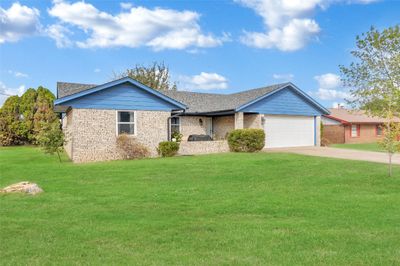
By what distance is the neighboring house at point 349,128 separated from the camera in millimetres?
35781

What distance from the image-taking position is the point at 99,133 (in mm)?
19031

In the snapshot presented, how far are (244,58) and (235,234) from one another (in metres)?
17.2

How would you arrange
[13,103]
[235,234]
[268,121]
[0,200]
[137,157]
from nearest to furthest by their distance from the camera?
1. [235,234]
2. [0,200]
3. [137,157]
4. [268,121]
5. [13,103]

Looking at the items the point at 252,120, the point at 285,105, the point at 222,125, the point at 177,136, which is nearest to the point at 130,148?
the point at 177,136

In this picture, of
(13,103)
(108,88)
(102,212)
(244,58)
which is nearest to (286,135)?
(244,58)

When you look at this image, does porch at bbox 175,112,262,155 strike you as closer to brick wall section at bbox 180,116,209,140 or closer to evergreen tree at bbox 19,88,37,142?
brick wall section at bbox 180,116,209,140

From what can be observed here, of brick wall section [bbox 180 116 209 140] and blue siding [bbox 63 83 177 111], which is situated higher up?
blue siding [bbox 63 83 177 111]

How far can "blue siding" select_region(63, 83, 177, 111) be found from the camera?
1875 cm

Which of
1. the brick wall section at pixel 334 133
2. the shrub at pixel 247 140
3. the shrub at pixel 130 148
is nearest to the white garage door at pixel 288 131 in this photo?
the shrub at pixel 247 140

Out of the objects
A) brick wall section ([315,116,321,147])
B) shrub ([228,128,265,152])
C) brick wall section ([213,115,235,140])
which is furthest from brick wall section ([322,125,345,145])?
shrub ([228,128,265,152])

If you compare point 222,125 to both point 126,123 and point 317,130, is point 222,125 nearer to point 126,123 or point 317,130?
point 317,130

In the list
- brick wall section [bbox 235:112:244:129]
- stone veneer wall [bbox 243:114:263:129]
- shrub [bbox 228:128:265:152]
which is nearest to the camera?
shrub [bbox 228:128:265:152]

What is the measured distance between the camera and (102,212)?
295 inches

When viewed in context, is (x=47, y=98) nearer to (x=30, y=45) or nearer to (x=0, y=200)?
(x=30, y=45)
